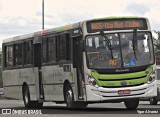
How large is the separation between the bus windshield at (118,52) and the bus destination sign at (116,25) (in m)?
0.27

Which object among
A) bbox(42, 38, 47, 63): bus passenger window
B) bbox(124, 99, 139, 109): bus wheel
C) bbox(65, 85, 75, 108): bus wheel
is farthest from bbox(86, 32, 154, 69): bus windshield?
bbox(42, 38, 47, 63): bus passenger window

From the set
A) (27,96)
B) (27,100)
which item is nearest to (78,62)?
(27,96)

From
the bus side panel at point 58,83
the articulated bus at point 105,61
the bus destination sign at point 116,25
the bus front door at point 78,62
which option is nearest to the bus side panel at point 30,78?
the bus side panel at point 58,83

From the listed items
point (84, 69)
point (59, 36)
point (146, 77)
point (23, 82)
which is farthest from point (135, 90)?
point (23, 82)

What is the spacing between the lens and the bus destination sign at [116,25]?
2094 cm

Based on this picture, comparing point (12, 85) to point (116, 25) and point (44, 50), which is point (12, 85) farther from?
point (116, 25)

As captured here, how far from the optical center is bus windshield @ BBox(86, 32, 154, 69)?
2052cm

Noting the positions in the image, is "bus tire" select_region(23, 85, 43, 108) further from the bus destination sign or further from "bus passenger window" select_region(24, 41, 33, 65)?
the bus destination sign

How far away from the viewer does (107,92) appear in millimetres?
20359

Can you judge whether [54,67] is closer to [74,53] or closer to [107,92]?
[74,53]

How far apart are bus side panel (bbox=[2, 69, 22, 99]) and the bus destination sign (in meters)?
7.37

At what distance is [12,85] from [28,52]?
274 centimetres

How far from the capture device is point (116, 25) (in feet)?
69.1

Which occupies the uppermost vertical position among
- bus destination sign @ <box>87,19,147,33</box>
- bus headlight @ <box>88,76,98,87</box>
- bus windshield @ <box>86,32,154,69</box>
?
bus destination sign @ <box>87,19,147,33</box>
